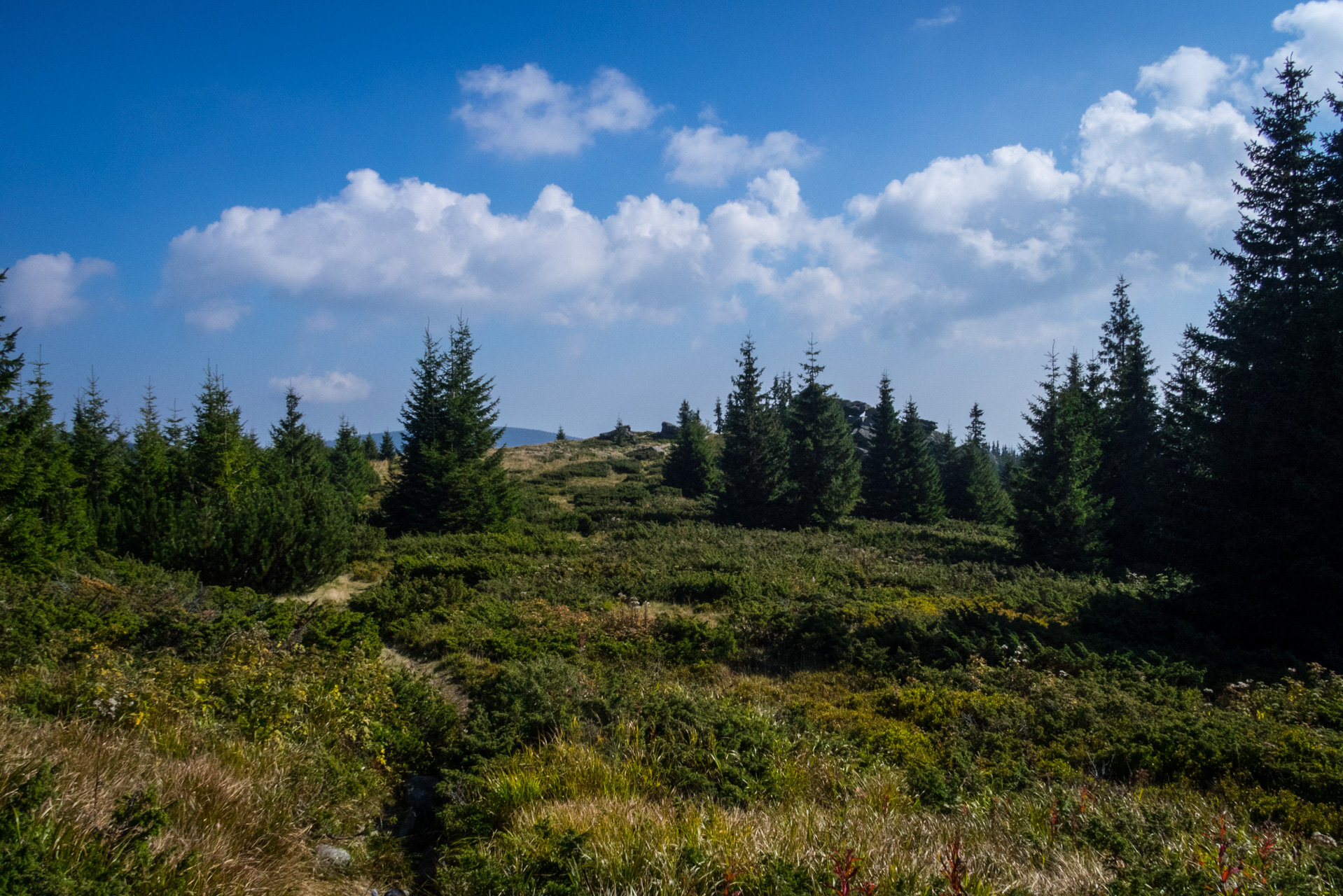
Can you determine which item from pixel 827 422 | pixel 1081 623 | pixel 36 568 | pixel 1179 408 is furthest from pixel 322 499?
pixel 1179 408

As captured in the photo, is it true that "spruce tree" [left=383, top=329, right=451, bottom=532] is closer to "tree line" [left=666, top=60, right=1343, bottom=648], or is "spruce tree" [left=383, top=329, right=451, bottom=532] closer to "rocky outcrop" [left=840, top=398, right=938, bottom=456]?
"tree line" [left=666, top=60, right=1343, bottom=648]

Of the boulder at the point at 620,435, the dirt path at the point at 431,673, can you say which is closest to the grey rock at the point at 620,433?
the boulder at the point at 620,435

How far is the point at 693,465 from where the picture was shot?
43.5m

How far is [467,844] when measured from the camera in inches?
171

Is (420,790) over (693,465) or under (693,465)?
under

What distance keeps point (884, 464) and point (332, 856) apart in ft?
123

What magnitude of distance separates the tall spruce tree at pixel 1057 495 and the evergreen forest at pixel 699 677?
0.16 metres

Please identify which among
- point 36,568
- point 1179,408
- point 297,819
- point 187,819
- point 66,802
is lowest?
point 297,819

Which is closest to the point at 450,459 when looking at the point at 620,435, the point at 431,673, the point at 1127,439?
the point at 431,673

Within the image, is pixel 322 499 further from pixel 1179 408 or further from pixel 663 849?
pixel 1179 408

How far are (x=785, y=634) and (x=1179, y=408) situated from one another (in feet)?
76.0

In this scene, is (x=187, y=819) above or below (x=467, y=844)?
above

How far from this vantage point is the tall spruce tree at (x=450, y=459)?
23.5 meters

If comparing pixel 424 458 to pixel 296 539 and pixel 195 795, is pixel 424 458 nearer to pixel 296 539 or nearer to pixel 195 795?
pixel 296 539
